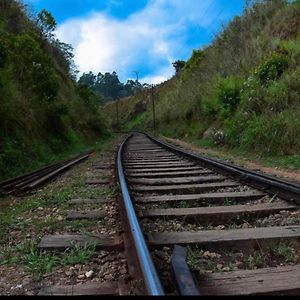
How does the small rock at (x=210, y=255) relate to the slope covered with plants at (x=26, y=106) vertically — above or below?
below

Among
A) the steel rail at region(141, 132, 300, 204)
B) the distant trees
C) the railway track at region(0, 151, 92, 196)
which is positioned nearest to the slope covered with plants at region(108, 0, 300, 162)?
the steel rail at region(141, 132, 300, 204)

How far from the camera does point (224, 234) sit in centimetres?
352

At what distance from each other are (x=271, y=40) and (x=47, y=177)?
37.1ft

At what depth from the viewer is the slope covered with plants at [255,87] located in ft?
35.6

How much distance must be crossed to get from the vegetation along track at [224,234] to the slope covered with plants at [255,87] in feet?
14.8

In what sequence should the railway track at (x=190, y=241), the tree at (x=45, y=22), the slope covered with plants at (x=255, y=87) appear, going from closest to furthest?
the railway track at (x=190, y=241)
the slope covered with plants at (x=255, y=87)
the tree at (x=45, y=22)

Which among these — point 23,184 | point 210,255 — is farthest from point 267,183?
point 23,184

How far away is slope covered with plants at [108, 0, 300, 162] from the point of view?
10836mm

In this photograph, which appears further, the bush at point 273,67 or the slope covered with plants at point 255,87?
the bush at point 273,67

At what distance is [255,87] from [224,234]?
428 inches

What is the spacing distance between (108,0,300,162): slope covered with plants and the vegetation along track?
451cm

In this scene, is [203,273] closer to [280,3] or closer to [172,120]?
[280,3]

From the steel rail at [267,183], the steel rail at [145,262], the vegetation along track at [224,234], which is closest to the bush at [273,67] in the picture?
the steel rail at [267,183]

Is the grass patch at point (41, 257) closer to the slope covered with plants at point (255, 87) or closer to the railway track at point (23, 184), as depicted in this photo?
the railway track at point (23, 184)
